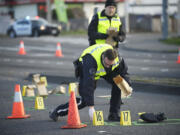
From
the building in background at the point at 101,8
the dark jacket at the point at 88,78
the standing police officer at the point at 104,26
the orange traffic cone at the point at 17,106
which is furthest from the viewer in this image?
the building in background at the point at 101,8

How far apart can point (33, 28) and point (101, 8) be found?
7379mm

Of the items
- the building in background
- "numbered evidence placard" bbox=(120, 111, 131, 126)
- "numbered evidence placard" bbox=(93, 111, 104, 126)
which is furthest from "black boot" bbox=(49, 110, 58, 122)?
the building in background

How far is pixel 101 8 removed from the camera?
158 feet

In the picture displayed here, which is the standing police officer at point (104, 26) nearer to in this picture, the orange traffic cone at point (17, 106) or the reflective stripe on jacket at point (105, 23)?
the reflective stripe on jacket at point (105, 23)

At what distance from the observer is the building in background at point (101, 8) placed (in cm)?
5353

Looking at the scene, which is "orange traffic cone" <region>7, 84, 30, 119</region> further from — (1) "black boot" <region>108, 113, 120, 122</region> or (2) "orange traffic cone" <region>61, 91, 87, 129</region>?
(1) "black boot" <region>108, 113, 120, 122</region>

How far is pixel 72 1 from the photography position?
6494 centimetres

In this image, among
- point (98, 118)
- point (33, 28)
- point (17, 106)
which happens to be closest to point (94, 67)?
point (98, 118)

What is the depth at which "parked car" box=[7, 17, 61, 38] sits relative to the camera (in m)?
43.0

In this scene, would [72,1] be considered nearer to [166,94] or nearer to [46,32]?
[46,32]

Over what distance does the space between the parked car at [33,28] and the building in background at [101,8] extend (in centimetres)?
541

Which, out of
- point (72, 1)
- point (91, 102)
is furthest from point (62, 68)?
point (72, 1)

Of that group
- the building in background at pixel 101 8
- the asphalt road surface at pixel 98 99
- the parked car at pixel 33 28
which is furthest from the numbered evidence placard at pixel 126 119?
the building in background at pixel 101 8

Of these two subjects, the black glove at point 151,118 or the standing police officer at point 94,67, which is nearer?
the standing police officer at point 94,67
